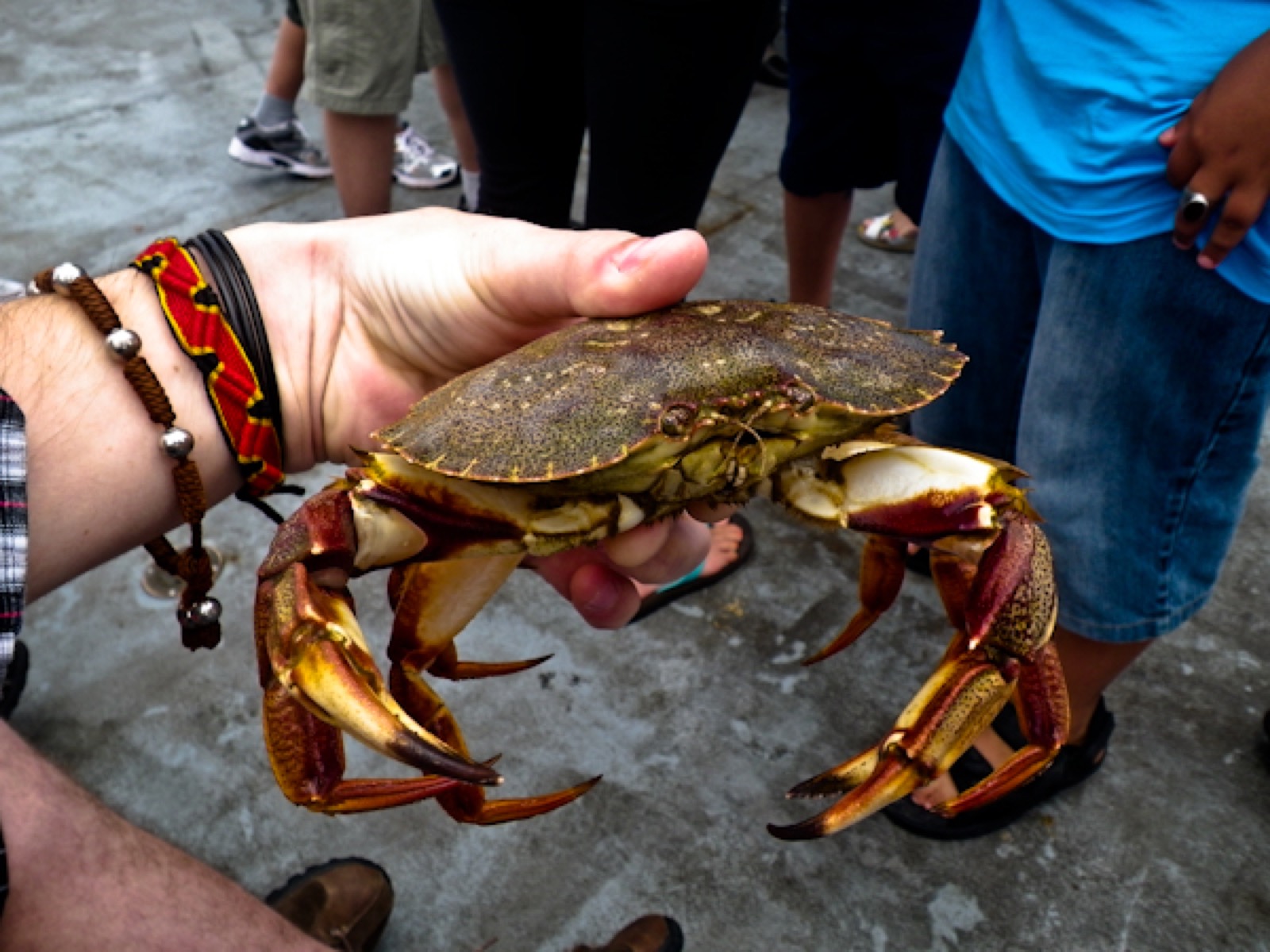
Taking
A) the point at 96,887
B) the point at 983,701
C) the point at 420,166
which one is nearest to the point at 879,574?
the point at 983,701

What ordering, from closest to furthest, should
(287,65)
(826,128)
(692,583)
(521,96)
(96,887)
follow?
1. (96,887)
2. (521,96)
3. (692,583)
4. (826,128)
5. (287,65)

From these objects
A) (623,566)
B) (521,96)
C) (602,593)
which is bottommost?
(602,593)

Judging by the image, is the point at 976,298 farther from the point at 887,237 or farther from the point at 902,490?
the point at 887,237

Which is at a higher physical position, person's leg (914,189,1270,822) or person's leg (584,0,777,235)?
person's leg (584,0,777,235)

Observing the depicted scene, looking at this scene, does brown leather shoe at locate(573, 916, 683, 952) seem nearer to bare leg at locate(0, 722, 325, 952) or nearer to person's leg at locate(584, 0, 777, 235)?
bare leg at locate(0, 722, 325, 952)

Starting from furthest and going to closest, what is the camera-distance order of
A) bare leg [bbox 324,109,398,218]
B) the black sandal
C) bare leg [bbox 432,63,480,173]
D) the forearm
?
bare leg [bbox 432,63,480,173]
bare leg [bbox 324,109,398,218]
the black sandal
the forearm

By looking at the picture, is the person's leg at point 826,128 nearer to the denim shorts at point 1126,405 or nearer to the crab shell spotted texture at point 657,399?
the denim shorts at point 1126,405

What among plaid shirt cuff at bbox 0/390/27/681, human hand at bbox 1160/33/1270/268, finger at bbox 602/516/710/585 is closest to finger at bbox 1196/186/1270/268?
human hand at bbox 1160/33/1270/268
